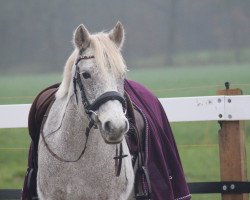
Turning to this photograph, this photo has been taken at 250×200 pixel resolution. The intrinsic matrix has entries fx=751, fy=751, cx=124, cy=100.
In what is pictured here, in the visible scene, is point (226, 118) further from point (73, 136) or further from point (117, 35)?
point (73, 136)

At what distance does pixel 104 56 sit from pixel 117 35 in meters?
0.30

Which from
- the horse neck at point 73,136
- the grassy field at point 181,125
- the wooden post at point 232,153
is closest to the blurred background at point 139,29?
the grassy field at point 181,125

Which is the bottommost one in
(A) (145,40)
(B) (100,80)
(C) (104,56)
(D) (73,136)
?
(D) (73,136)

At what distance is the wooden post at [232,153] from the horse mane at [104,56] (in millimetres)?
1971

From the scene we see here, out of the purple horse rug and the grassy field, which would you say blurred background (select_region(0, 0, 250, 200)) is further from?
the purple horse rug

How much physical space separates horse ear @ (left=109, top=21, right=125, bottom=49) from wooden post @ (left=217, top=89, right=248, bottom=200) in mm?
1897

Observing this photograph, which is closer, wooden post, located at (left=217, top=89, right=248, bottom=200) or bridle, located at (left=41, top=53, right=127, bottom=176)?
bridle, located at (left=41, top=53, right=127, bottom=176)

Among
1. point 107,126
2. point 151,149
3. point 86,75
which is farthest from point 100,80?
point 151,149

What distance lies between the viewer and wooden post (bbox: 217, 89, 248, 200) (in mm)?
6008

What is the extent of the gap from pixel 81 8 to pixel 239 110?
12.6m

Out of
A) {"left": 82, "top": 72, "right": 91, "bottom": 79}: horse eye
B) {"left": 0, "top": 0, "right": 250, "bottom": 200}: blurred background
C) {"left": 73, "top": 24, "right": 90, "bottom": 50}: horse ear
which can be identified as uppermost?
{"left": 0, "top": 0, "right": 250, "bottom": 200}: blurred background

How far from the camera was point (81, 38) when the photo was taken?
430 cm


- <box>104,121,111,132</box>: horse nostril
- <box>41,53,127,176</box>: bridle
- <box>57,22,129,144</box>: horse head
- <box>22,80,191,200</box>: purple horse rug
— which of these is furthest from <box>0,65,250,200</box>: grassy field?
<box>104,121,111,132</box>: horse nostril

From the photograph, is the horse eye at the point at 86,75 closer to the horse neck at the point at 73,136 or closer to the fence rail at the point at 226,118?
the horse neck at the point at 73,136
